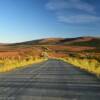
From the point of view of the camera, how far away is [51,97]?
42.8 feet

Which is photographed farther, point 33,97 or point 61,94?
point 61,94

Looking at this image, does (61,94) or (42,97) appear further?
(61,94)

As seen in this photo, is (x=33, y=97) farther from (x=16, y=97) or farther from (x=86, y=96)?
(x=86, y=96)

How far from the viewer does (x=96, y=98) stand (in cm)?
1291

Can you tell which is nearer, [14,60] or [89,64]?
[89,64]

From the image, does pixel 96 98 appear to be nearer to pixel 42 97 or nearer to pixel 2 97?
pixel 42 97

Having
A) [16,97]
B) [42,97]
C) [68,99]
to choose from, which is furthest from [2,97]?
[68,99]

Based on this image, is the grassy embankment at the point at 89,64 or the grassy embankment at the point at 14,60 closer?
the grassy embankment at the point at 89,64

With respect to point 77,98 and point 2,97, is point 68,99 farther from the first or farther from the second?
point 2,97

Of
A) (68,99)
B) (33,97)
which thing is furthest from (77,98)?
(33,97)

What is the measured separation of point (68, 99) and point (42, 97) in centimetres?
108

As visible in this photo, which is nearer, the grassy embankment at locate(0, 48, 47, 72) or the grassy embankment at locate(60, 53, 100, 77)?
the grassy embankment at locate(60, 53, 100, 77)

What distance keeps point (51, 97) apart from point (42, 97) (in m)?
0.32

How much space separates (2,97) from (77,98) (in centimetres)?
261
